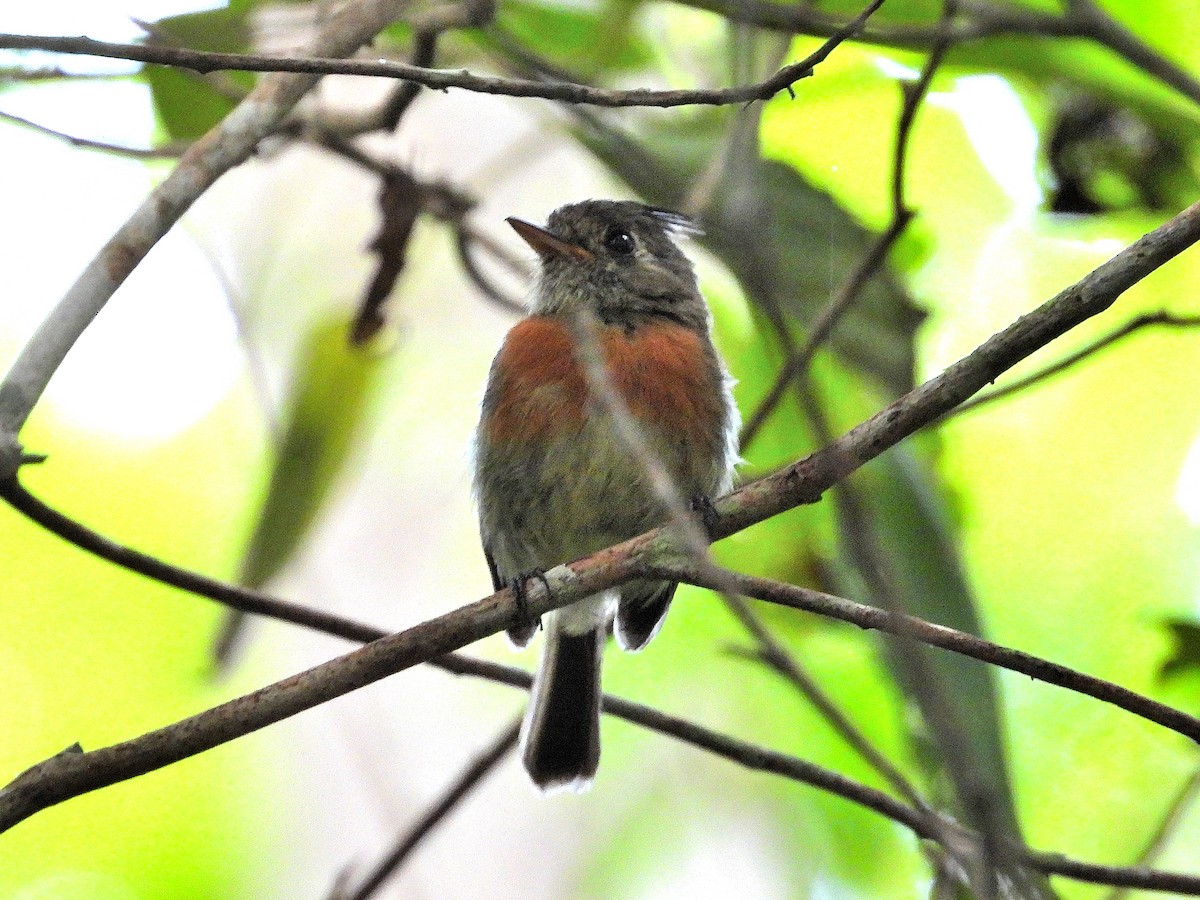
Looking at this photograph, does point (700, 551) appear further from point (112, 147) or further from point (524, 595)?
point (112, 147)

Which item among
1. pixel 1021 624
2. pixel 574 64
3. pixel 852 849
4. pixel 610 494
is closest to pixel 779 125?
pixel 574 64

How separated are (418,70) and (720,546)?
Answer: 7.73ft

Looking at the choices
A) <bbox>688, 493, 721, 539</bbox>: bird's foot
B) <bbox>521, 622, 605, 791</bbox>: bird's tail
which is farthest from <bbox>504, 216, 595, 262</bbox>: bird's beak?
<bbox>521, 622, 605, 791</bbox>: bird's tail

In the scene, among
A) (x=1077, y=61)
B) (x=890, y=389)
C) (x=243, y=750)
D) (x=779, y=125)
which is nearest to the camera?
(x=890, y=389)

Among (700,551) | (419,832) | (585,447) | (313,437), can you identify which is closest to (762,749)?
(419,832)

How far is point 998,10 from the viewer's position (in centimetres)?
367

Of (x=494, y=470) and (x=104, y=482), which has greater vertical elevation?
(x=104, y=482)

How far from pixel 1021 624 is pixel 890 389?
5.75 ft

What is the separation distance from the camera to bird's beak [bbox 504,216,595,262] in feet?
15.5

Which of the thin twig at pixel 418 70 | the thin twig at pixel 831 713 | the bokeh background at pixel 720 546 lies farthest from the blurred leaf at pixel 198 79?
the thin twig at pixel 831 713

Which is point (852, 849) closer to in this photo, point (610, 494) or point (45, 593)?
point (610, 494)

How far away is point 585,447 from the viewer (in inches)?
164

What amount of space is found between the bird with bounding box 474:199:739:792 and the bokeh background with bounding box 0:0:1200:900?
0.26m

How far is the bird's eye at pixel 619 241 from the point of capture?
492 cm
